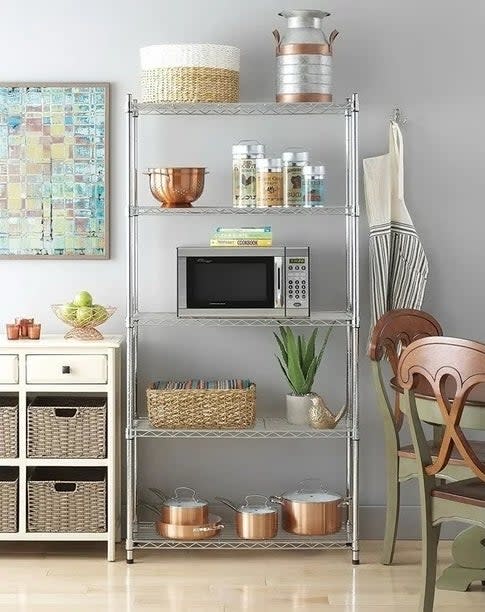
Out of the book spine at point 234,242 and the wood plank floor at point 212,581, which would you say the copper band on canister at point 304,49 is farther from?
the wood plank floor at point 212,581

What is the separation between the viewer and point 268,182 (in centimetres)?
398

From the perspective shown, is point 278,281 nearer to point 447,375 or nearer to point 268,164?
point 268,164

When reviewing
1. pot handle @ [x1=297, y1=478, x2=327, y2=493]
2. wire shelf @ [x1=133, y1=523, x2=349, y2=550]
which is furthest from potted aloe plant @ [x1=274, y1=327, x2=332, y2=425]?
wire shelf @ [x1=133, y1=523, x2=349, y2=550]

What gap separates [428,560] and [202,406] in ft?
3.78

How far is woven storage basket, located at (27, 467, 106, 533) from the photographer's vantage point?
4.00m

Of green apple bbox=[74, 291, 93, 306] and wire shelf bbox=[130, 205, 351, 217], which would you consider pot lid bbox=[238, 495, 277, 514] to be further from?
wire shelf bbox=[130, 205, 351, 217]

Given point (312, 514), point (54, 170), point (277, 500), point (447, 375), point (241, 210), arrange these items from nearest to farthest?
1. point (447, 375)
2. point (241, 210)
3. point (312, 514)
4. point (277, 500)
5. point (54, 170)

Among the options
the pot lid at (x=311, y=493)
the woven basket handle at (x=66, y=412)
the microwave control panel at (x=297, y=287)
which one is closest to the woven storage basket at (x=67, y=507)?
the woven basket handle at (x=66, y=412)

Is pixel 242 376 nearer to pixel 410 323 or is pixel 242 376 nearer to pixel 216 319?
pixel 216 319

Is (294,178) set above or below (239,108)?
below

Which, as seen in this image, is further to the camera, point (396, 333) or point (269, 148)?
point (269, 148)

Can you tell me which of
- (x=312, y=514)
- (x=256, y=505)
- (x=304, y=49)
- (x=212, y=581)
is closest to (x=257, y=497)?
(x=256, y=505)

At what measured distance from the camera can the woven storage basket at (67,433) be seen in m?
3.99

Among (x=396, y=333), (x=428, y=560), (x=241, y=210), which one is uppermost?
(x=241, y=210)
